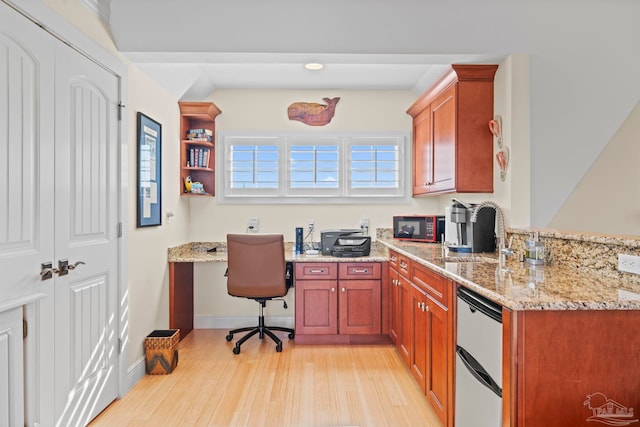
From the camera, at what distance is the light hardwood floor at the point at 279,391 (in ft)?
7.44

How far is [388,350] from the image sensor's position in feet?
11.0

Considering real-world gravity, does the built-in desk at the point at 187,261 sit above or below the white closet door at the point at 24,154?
below

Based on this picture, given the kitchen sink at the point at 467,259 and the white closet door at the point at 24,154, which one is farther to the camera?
the kitchen sink at the point at 467,259

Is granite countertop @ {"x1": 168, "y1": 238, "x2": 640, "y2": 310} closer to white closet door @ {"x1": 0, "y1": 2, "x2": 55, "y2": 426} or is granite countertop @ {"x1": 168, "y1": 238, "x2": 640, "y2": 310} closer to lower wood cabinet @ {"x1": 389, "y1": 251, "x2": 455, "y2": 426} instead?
lower wood cabinet @ {"x1": 389, "y1": 251, "x2": 455, "y2": 426}

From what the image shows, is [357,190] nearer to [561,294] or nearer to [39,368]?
[561,294]

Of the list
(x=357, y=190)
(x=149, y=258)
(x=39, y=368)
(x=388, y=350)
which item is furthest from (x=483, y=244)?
(x=39, y=368)

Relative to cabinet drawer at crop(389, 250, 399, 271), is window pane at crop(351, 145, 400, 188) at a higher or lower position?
higher

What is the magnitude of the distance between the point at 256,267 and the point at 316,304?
26.0 inches

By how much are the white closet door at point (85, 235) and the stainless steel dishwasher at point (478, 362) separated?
79.1 inches

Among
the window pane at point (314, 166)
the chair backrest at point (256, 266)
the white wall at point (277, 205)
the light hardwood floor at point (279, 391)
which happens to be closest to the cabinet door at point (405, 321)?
the light hardwood floor at point (279, 391)

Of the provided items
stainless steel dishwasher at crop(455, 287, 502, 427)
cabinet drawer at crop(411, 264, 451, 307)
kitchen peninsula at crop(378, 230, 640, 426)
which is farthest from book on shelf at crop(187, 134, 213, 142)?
kitchen peninsula at crop(378, 230, 640, 426)

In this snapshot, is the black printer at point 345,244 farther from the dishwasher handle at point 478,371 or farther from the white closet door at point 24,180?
the white closet door at point 24,180

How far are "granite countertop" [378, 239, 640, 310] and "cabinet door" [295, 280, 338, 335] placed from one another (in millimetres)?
1220

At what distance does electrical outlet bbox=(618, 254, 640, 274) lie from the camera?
1.61m
